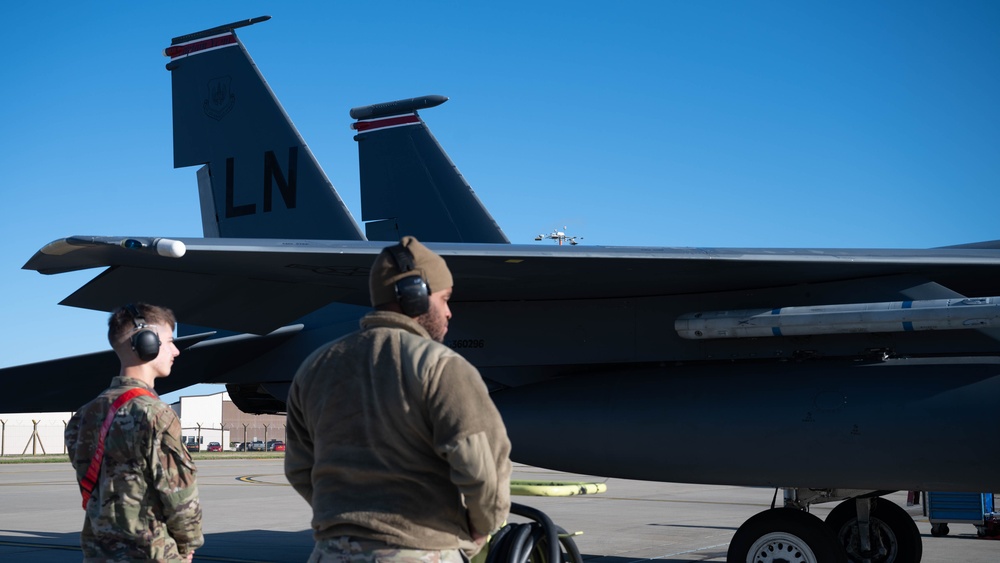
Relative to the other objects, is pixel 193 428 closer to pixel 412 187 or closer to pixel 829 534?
pixel 412 187

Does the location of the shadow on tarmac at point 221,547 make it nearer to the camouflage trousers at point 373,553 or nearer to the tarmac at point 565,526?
the tarmac at point 565,526

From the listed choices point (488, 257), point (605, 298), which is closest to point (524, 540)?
point (488, 257)

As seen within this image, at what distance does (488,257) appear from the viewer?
6.09 meters

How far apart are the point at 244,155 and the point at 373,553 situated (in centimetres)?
839

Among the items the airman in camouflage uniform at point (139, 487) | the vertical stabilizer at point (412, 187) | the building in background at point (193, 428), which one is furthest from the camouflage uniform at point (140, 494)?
the building in background at point (193, 428)

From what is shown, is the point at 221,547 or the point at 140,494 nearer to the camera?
the point at 140,494

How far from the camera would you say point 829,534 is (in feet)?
21.5

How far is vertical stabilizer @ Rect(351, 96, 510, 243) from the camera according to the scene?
1284 cm

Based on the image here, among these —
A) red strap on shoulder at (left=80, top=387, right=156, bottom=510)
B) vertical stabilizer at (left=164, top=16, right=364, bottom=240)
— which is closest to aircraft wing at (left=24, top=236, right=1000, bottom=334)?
red strap on shoulder at (left=80, top=387, right=156, bottom=510)

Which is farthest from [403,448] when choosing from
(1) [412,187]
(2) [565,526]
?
(1) [412,187]

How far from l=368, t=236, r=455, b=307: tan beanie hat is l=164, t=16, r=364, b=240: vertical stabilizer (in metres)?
7.27

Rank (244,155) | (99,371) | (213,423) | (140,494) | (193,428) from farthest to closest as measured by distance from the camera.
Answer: (213,423) < (193,428) < (244,155) < (99,371) < (140,494)

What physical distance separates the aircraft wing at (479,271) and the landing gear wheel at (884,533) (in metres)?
2.04

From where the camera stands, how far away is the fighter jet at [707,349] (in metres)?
5.96
